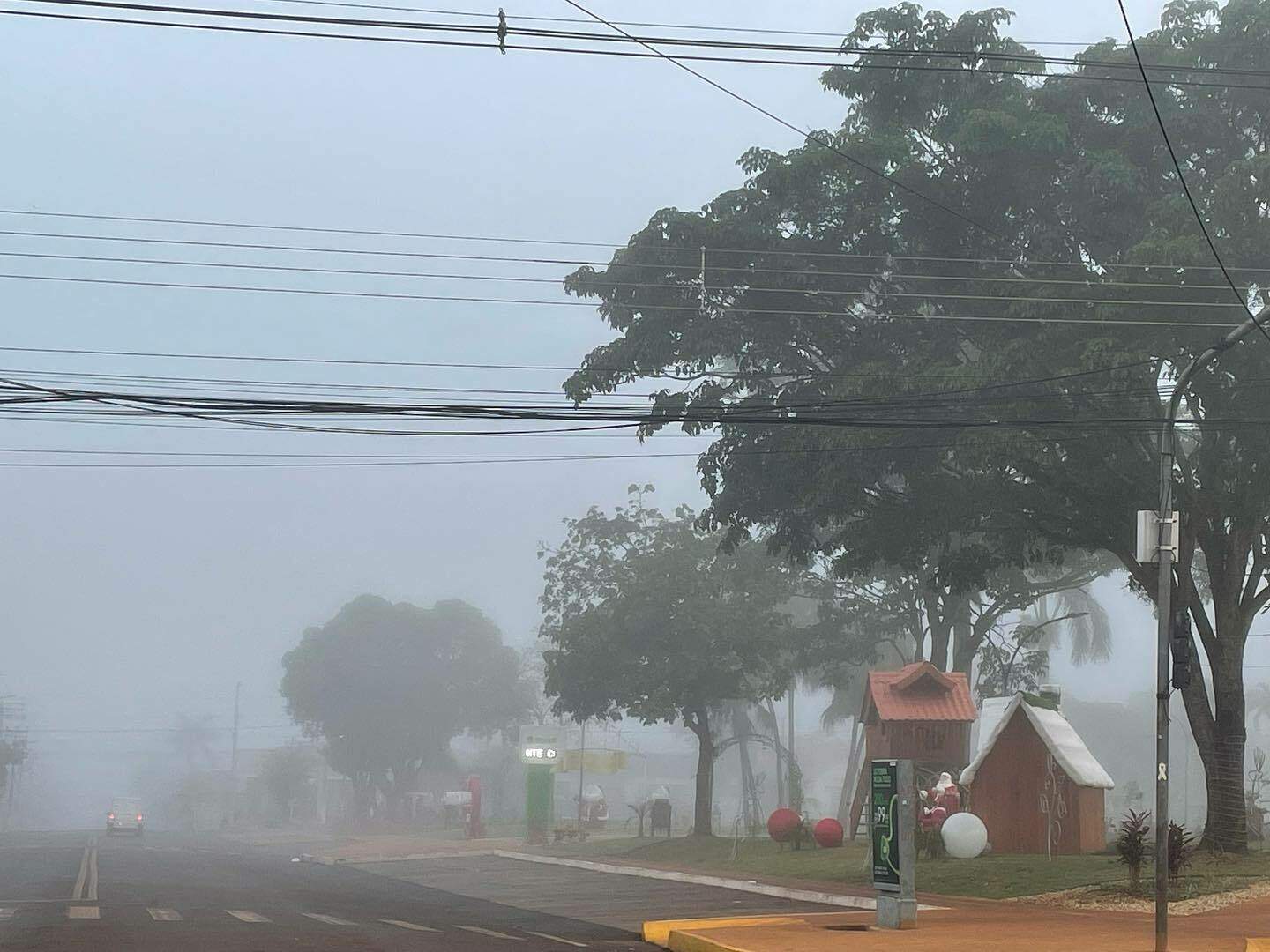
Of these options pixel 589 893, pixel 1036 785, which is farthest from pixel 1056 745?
pixel 589 893

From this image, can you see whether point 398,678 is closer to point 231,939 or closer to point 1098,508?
point 1098,508

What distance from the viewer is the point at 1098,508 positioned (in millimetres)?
33531

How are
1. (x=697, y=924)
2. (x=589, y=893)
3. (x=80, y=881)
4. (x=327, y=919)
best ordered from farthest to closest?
(x=80, y=881)
(x=589, y=893)
(x=327, y=919)
(x=697, y=924)

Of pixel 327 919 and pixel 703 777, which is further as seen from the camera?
pixel 703 777

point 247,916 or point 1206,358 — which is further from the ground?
point 1206,358

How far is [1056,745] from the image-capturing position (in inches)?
1554

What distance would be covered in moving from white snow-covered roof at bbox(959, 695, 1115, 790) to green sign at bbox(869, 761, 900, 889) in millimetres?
17405

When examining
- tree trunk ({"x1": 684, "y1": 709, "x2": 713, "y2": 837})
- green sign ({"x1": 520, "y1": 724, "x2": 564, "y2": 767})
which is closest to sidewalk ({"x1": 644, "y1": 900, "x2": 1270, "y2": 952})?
tree trunk ({"x1": 684, "y1": 709, "x2": 713, "y2": 837})

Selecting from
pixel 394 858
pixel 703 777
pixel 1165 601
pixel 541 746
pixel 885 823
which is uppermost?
pixel 1165 601

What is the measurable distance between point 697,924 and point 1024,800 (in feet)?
65.8

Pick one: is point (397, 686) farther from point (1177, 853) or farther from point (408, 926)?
point (408, 926)

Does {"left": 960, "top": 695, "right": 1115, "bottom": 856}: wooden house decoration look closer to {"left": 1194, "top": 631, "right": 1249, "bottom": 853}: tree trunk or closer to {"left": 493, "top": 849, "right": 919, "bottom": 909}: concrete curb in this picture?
{"left": 1194, "top": 631, "right": 1249, "bottom": 853}: tree trunk

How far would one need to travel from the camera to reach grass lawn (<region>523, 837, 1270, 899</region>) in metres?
29.7

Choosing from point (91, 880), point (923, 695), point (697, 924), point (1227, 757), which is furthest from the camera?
point (923, 695)
